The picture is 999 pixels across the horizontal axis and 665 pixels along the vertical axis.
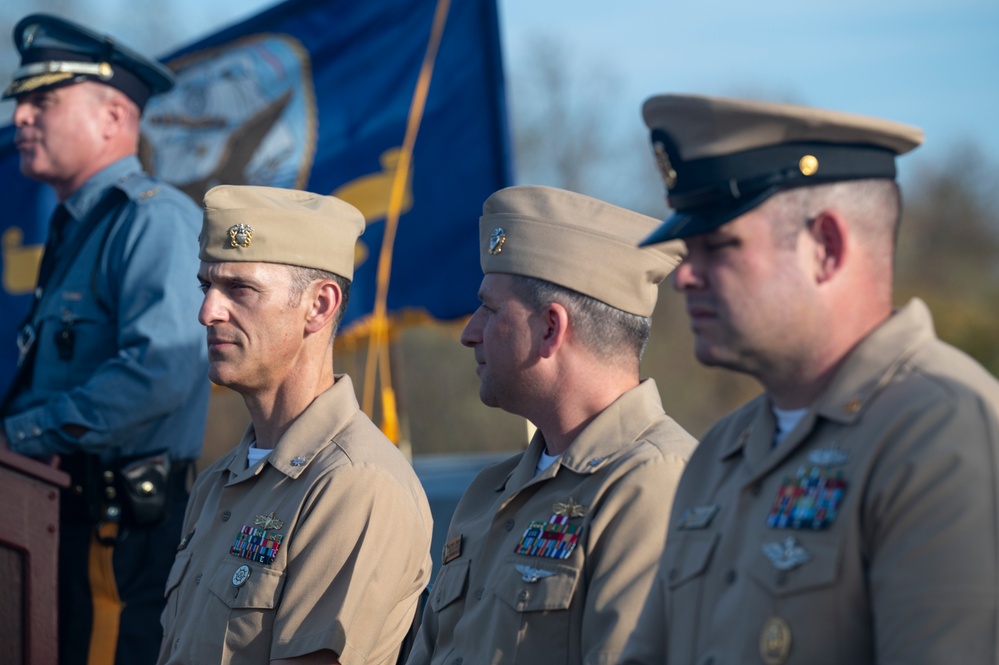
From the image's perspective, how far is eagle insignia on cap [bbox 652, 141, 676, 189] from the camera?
2400 millimetres

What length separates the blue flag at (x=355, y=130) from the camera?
6652 millimetres

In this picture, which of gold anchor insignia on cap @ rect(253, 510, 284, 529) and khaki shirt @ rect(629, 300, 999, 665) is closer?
khaki shirt @ rect(629, 300, 999, 665)

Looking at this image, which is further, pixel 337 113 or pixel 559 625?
pixel 337 113

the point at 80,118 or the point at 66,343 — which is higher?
the point at 80,118

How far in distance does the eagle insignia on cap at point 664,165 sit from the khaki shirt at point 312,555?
1.28 m

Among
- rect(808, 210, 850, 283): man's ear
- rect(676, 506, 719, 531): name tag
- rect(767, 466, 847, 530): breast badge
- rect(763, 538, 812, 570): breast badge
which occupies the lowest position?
rect(676, 506, 719, 531): name tag

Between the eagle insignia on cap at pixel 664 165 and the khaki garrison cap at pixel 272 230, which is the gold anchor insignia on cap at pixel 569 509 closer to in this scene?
the eagle insignia on cap at pixel 664 165

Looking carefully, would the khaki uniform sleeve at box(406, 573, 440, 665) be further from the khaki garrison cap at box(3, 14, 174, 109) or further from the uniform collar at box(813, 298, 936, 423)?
the khaki garrison cap at box(3, 14, 174, 109)

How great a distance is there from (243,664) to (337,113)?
4.60 m

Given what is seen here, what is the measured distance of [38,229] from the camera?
8.35m

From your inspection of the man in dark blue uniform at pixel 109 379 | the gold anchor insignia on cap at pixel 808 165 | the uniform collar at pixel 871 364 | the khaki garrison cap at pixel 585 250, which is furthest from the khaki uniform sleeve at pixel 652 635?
the man in dark blue uniform at pixel 109 379

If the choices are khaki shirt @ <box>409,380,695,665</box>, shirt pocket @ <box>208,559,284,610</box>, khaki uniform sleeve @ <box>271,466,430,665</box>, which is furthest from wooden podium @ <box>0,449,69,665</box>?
khaki shirt @ <box>409,380,695,665</box>

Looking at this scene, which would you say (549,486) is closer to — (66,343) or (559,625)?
(559,625)

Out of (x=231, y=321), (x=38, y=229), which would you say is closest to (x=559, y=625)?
(x=231, y=321)
